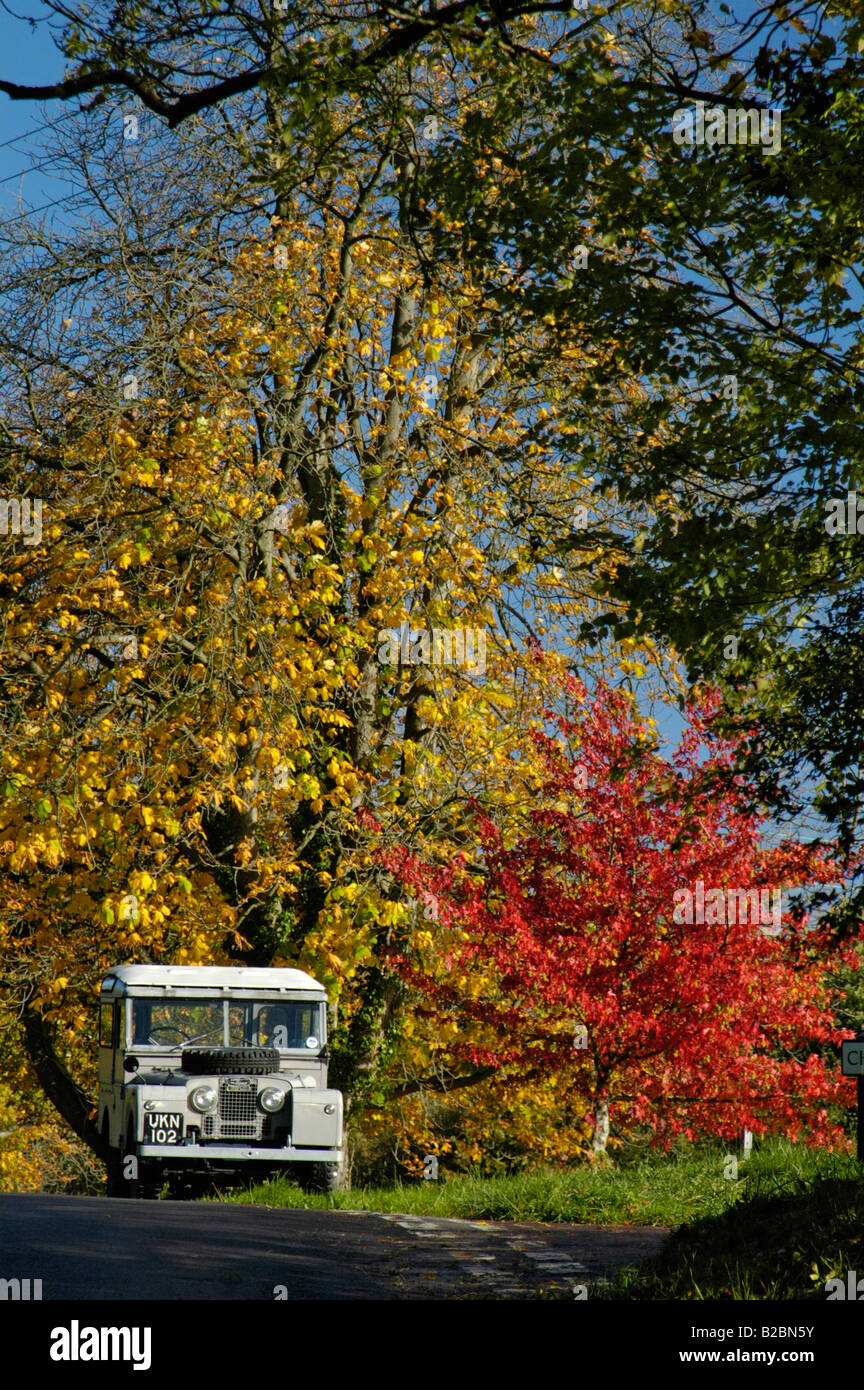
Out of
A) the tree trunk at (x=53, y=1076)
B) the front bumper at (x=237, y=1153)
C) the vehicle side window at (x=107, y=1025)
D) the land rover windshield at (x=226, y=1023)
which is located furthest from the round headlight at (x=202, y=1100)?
the tree trunk at (x=53, y=1076)

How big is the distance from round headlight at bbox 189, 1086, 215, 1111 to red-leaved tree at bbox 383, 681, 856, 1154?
8.60 ft

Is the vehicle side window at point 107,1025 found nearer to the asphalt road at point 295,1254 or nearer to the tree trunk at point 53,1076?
Answer: the asphalt road at point 295,1254

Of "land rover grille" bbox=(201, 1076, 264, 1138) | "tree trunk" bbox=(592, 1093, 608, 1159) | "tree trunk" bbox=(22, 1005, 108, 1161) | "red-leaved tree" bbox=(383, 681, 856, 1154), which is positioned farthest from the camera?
"tree trunk" bbox=(22, 1005, 108, 1161)

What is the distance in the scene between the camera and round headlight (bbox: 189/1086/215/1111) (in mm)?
12836

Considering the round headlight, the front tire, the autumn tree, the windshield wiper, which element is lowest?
the front tire

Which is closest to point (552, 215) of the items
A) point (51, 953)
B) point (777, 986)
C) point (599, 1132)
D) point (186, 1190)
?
point (777, 986)

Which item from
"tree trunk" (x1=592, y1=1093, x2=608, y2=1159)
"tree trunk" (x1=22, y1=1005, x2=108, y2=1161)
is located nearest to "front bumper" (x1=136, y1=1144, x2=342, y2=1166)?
"tree trunk" (x1=592, y1=1093, x2=608, y2=1159)

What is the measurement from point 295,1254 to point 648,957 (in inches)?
218

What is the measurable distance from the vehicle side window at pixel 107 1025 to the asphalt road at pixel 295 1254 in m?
3.63

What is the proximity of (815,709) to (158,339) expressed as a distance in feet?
27.5

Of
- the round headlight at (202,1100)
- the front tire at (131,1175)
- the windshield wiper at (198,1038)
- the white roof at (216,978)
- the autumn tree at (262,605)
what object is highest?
the autumn tree at (262,605)

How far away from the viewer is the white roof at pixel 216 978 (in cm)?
1362

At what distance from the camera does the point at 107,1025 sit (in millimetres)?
14398

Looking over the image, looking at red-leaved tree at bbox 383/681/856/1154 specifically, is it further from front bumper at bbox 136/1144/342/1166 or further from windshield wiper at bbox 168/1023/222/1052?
windshield wiper at bbox 168/1023/222/1052
